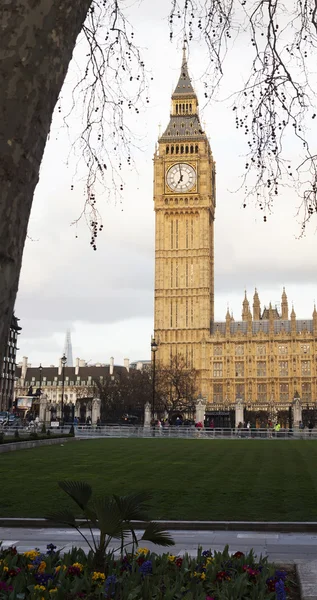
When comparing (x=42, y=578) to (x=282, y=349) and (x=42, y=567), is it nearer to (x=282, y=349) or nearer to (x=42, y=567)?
(x=42, y=567)

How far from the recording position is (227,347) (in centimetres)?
9988

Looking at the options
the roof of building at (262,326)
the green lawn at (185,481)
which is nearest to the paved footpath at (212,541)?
the green lawn at (185,481)

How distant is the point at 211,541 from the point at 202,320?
300ft

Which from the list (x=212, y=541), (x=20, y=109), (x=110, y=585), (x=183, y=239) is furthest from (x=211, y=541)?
(x=183, y=239)

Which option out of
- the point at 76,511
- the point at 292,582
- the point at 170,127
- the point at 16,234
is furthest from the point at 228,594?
the point at 170,127

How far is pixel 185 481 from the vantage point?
16062 millimetres

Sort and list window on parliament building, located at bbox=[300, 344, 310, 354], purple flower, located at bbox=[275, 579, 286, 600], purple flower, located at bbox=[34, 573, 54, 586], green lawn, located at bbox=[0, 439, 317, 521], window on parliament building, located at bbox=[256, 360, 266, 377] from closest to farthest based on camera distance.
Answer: purple flower, located at bbox=[275, 579, 286, 600], purple flower, located at bbox=[34, 573, 54, 586], green lawn, located at bbox=[0, 439, 317, 521], window on parliament building, located at bbox=[256, 360, 266, 377], window on parliament building, located at bbox=[300, 344, 310, 354]

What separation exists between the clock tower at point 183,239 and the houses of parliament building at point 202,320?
15 cm

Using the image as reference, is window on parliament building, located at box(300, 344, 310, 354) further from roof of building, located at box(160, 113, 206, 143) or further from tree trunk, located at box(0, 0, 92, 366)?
tree trunk, located at box(0, 0, 92, 366)

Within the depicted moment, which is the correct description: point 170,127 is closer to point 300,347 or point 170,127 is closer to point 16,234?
point 300,347

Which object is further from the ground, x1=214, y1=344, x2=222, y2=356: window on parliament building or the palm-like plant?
x1=214, y1=344, x2=222, y2=356: window on parliament building

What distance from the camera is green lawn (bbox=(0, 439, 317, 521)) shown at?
40.4 feet

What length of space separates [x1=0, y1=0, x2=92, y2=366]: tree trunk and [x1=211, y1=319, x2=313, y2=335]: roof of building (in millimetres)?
99870

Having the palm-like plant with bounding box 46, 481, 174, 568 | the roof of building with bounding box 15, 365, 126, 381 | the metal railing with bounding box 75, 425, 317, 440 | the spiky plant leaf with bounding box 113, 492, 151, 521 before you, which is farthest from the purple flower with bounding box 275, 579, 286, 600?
the roof of building with bounding box 15, 365, 126, 381
